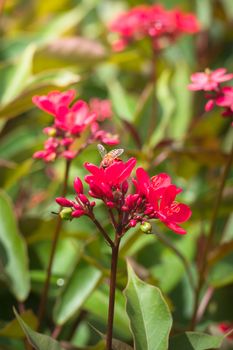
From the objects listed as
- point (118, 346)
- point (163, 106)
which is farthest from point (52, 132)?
point (163, 106)

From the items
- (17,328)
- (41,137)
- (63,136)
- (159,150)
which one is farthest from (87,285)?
(41,137)

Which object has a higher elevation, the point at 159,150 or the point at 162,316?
the point at 162,316

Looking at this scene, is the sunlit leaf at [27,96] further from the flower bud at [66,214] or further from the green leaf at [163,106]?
the flower bud at [66,214]

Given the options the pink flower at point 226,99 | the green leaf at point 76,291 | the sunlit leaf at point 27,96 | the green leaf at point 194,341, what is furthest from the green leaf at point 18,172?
the green leaf at point 194,341

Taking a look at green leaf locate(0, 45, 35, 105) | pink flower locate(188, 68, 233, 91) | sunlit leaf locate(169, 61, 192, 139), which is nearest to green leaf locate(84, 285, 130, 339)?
pink flower locate(188, 68, 233, 91)

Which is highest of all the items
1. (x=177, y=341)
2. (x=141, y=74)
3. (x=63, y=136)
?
(x=63, y=136)

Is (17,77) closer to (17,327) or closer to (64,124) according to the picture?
(64,124)

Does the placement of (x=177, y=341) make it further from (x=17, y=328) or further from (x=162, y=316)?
(x=17, y=328)
